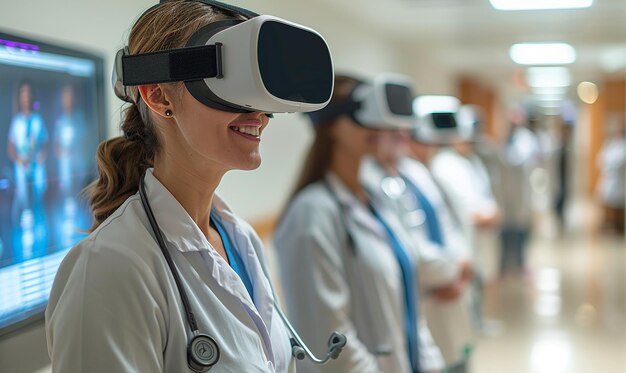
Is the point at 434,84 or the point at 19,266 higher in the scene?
the point at 434,84

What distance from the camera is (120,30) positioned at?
1897 mm

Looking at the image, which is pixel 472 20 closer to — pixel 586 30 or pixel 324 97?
pixel 586 30

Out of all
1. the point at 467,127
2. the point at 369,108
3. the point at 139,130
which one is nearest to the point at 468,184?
the point at 467,127

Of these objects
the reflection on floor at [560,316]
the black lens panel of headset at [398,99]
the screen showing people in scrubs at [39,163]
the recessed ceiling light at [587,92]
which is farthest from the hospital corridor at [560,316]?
the screen showing people in scrubs at [39,163]

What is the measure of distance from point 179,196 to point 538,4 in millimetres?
3747

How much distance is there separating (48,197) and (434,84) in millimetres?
5630

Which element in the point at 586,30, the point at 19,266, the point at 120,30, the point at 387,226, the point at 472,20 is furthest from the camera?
the point at 472,20

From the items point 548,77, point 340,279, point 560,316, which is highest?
point 548,77

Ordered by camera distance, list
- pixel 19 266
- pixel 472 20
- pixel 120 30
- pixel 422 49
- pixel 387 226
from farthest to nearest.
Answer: pixel 422 49
pixel 472 20
pixel 387 226
pixel 120 30
pixel 19 266

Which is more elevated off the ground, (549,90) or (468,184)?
(549,90)

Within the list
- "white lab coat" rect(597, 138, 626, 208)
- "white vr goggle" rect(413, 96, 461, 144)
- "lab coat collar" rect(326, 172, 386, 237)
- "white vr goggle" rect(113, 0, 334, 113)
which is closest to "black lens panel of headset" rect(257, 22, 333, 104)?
"white vr goggle" rect(113, 0, 334, 113)

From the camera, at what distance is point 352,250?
1.89 meters

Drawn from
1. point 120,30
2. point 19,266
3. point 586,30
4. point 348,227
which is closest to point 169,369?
point 19,266

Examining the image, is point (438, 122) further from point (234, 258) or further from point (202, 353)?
point (202, 353)
